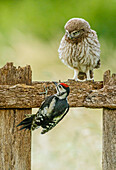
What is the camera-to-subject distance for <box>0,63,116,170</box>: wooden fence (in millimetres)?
1271

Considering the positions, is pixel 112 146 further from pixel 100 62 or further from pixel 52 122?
pixel 100 62

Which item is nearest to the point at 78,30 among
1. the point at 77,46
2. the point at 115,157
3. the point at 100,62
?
the point at 77,46

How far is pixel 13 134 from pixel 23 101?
0.18m

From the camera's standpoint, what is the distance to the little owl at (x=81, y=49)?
1.69 m

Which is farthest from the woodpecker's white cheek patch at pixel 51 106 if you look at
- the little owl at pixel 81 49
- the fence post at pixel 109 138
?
the little owl at pixel 81 49

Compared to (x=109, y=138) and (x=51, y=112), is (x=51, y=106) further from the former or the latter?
(x=109, y=138)

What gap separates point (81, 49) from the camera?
1.77m

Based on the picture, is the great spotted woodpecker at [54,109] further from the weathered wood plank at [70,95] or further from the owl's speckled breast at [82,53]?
the owl's speckled breast at [82,53]

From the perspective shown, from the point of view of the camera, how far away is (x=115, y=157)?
1.42 m

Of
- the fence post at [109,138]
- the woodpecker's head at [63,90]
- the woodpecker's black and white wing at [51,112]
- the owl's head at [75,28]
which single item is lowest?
the fence post at [109,138]

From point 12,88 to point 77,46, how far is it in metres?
0.63

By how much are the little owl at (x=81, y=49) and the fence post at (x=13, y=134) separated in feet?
1.53

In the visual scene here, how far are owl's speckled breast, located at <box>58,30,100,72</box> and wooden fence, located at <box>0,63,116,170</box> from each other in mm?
447

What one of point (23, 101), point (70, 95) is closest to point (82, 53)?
point (70, 95)
